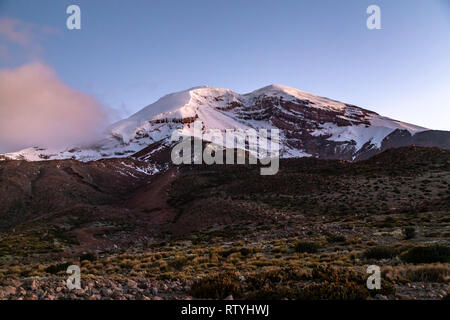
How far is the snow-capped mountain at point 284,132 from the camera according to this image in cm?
12975

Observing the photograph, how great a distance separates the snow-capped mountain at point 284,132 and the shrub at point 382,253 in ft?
351

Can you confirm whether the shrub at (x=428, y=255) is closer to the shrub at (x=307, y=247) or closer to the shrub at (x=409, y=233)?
the shrub at (x=409, y=233)

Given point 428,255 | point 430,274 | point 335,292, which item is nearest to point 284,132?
point 428,255

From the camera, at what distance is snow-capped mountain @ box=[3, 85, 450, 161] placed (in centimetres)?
12975

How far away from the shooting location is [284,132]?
176375 mm

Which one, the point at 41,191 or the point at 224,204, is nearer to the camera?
the point at 224,204

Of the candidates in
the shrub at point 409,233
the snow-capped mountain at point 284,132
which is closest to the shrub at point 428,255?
the shrub at point 409,233

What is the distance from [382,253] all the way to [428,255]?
1516 millimetres

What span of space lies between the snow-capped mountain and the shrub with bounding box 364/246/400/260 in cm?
10688

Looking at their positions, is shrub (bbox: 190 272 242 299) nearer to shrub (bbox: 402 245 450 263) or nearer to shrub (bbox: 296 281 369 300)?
shrub (bbox: 296 281 369 300)

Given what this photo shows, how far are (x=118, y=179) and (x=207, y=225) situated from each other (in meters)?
52.1

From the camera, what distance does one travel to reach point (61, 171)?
7006 centimetres

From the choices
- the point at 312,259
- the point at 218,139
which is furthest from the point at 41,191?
the point at 218,139
